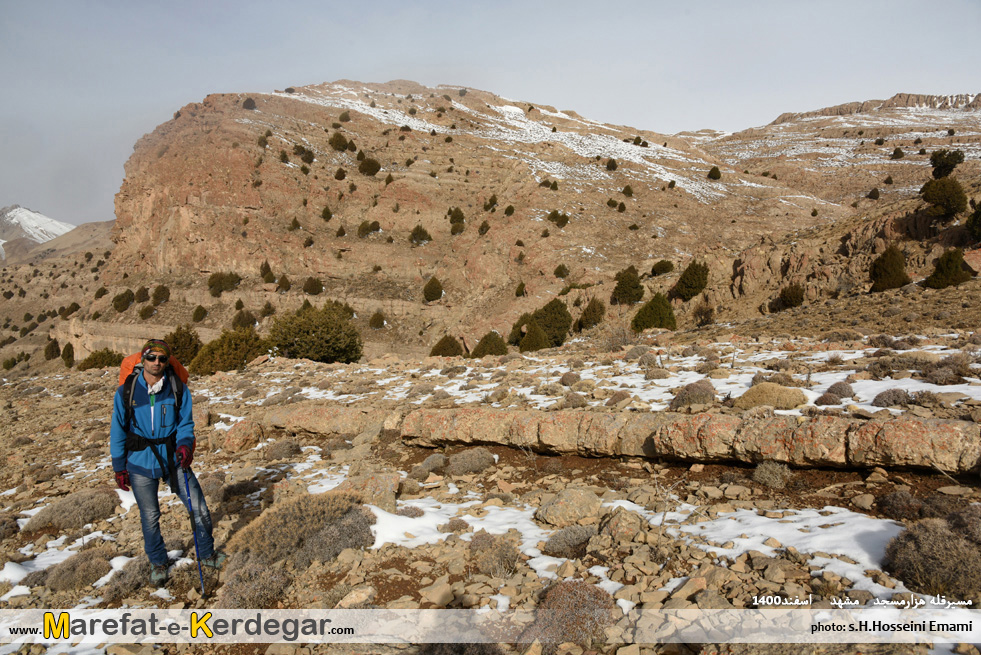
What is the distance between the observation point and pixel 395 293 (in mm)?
42906

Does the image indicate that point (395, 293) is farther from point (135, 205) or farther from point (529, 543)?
point (529, 543)

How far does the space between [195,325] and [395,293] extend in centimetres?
1842

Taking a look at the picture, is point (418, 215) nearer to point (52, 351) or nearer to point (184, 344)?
point (184, 344)

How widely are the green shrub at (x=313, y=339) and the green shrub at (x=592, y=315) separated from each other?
553 inches

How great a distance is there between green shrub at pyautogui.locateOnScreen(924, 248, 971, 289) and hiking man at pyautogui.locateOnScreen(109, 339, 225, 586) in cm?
2062

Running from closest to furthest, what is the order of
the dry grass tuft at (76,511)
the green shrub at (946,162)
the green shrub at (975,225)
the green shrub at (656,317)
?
the dry grass tuft at (76,511)
the green shrub at (975,225)
the green shrub at (656,317)
the green shrub at (946,162)

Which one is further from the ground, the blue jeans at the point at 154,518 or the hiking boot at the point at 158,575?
the blue jeans at the point at 154,518

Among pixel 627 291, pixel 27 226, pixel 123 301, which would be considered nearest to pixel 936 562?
pixel 627 291

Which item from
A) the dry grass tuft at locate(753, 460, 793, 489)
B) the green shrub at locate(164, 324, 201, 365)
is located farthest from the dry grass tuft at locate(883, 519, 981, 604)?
the green shrub at locate(164, 324, 201, 365)

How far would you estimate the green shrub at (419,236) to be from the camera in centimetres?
4756

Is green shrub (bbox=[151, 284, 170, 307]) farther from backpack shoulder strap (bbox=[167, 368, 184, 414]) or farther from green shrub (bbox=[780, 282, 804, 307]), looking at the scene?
green shrub (bbox=[780, 282, 804, 307])

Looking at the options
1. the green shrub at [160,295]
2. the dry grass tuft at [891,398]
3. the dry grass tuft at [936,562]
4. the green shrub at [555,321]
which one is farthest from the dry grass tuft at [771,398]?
the green shrub at [160,295]

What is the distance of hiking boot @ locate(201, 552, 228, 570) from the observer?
4344 mm

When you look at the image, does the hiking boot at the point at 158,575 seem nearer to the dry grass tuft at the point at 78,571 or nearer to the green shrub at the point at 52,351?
the dry grass tuft at the point at 78,571
